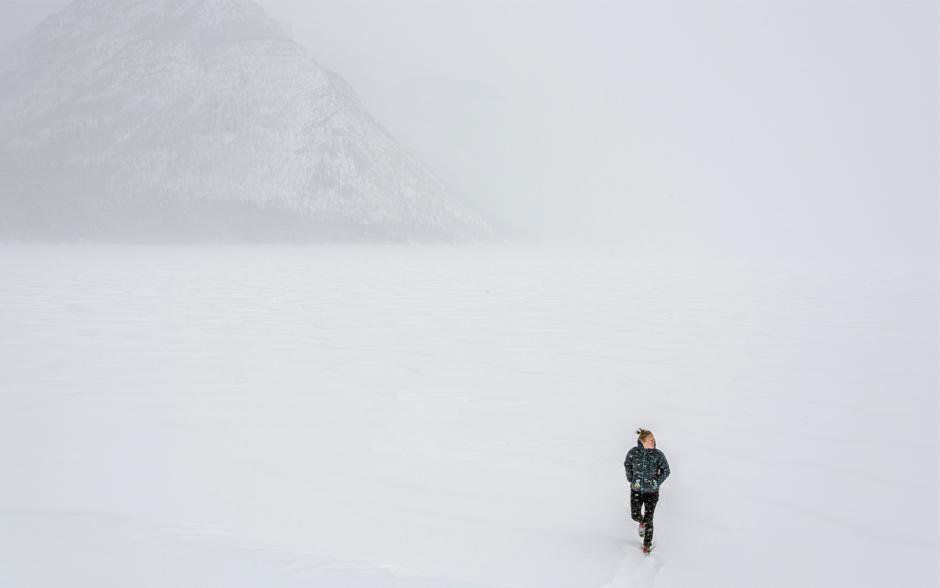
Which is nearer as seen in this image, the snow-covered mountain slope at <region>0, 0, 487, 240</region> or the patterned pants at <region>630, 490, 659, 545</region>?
the patterned pants at <region>630, 490, 659, 545</region>

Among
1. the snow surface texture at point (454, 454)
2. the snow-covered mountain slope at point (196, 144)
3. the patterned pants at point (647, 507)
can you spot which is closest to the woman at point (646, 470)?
the patterned pants at point (647, 507)

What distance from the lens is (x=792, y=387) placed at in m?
10.6

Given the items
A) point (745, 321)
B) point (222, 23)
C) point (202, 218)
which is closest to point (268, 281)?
point (745, 321)

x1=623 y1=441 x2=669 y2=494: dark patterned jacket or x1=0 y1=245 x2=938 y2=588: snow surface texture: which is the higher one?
x1=623 y1=441 x2=669 y2=494: dark patterned jacket

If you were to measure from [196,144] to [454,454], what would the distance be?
107600 millimetres

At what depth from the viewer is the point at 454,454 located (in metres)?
7.52

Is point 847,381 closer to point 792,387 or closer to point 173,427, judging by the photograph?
point 792,387

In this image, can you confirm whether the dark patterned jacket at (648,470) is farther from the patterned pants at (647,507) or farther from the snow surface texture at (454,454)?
the snow surface texture at (454,454)

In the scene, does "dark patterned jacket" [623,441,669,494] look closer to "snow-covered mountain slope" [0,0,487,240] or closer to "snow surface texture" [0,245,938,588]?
"snow surface texture" [0,245,938,588]

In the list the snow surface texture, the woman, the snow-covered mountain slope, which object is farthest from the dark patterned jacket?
the snow-covered mountain slope

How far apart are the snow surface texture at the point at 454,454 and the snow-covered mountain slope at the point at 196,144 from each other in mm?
83683

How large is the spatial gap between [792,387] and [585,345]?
4923 millimetres

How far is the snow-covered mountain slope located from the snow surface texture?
83.7 meters

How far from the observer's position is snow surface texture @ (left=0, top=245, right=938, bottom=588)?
5023mm
